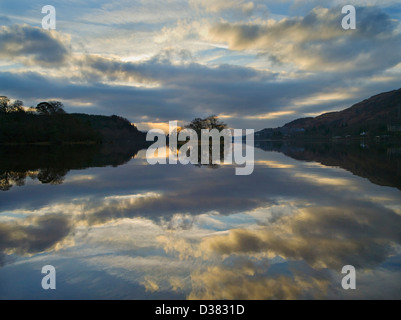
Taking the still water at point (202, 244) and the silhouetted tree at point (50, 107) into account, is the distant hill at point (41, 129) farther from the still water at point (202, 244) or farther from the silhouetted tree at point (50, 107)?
the still water at point (202, 244)

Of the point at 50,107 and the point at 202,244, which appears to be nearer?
the point at 202,244

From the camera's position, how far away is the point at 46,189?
12875mm

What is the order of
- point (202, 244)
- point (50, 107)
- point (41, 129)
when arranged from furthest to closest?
1. point (50, 107)
2. point (41, 129)
3. point (202, 244)

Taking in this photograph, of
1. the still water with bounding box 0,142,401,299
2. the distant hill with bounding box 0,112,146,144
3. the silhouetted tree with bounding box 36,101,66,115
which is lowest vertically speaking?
the still water with bounding box 0,142,401,299

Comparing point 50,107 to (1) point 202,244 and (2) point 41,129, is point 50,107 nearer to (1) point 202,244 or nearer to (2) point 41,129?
(2) point 41,129

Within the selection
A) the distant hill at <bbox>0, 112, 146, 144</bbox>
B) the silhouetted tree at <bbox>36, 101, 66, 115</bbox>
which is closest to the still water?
the distant hill at <bbox>0, 112, 146, 144</bbox>

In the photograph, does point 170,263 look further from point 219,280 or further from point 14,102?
point 14,102

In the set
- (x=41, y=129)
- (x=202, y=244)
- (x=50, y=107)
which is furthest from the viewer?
(x=50, y=107)

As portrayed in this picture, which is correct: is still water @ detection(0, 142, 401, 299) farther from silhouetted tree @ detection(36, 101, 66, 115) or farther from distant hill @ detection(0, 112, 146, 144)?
silhouetted tree @ detection(36, 101, 66, 115)

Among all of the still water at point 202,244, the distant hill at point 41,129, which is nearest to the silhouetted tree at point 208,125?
the distant hill at point 41,129

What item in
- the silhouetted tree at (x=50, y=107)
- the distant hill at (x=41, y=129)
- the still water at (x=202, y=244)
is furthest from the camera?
the silhouetted tree at (x=50, y=107)

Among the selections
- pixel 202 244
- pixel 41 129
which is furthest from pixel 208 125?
pixel 202 244
